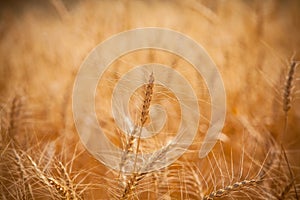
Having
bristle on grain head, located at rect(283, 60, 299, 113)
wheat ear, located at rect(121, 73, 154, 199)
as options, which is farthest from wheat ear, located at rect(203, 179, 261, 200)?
bristle on grain head, located at rect(283, 60, 299, 113)

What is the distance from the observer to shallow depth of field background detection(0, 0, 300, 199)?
126 cm

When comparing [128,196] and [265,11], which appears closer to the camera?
[128,196]

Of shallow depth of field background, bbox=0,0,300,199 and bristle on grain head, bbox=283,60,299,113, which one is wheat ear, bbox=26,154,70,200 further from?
bristle on grain head, bbox=283,60,299,113

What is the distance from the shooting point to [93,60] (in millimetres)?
1487

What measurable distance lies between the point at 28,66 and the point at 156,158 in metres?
1.62

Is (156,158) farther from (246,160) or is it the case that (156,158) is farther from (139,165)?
(246,160)

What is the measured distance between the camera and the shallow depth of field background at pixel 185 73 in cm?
126

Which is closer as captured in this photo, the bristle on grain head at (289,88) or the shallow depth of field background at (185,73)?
the bristle on grain head at (289,88)

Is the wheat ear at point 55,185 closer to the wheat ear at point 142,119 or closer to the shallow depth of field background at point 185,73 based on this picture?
the wheat ear at point 142,119

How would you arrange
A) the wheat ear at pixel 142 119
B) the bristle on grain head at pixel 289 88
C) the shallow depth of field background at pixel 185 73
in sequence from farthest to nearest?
the shallow depth of field background at pixel 185 73 < the bristle on grain head at pixel 289 88 < the wheat ear at pixel 142 119

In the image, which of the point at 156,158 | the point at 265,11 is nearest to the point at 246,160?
the point at 156,158

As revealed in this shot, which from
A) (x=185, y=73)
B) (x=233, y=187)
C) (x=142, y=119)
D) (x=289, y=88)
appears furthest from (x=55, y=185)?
(x=185, y=73)

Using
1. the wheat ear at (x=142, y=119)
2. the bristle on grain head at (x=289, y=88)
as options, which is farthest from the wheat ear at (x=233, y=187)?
the bristle on grain head at (x=289, y=88)

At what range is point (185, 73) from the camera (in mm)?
1704
